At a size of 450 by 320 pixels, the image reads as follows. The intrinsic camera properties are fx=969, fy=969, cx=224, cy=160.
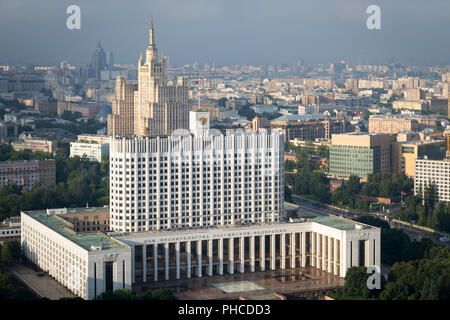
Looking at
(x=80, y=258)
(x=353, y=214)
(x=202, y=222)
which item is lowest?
(x=353, y=214)

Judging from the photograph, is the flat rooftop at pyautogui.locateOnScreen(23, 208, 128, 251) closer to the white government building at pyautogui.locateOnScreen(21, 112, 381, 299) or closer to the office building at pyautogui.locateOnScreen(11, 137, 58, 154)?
the white government building at pyautogui.locateOnScreen(21, 112, 381, 299)

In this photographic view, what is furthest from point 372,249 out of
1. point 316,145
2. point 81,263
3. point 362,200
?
point 316,145

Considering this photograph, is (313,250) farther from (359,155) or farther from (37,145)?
(37,145)

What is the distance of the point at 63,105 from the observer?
102 metres

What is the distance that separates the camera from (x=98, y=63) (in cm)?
11412

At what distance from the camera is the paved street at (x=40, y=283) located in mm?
31150

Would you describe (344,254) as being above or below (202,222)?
below

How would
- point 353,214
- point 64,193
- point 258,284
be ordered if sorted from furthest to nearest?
point 353,214, point 64,193, point 258,284

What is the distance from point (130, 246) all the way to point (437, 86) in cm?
9526

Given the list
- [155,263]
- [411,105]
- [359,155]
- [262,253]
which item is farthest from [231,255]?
[411,105]

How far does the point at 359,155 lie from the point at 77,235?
30339 millimetres

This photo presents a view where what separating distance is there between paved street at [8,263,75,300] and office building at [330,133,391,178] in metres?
29.3
